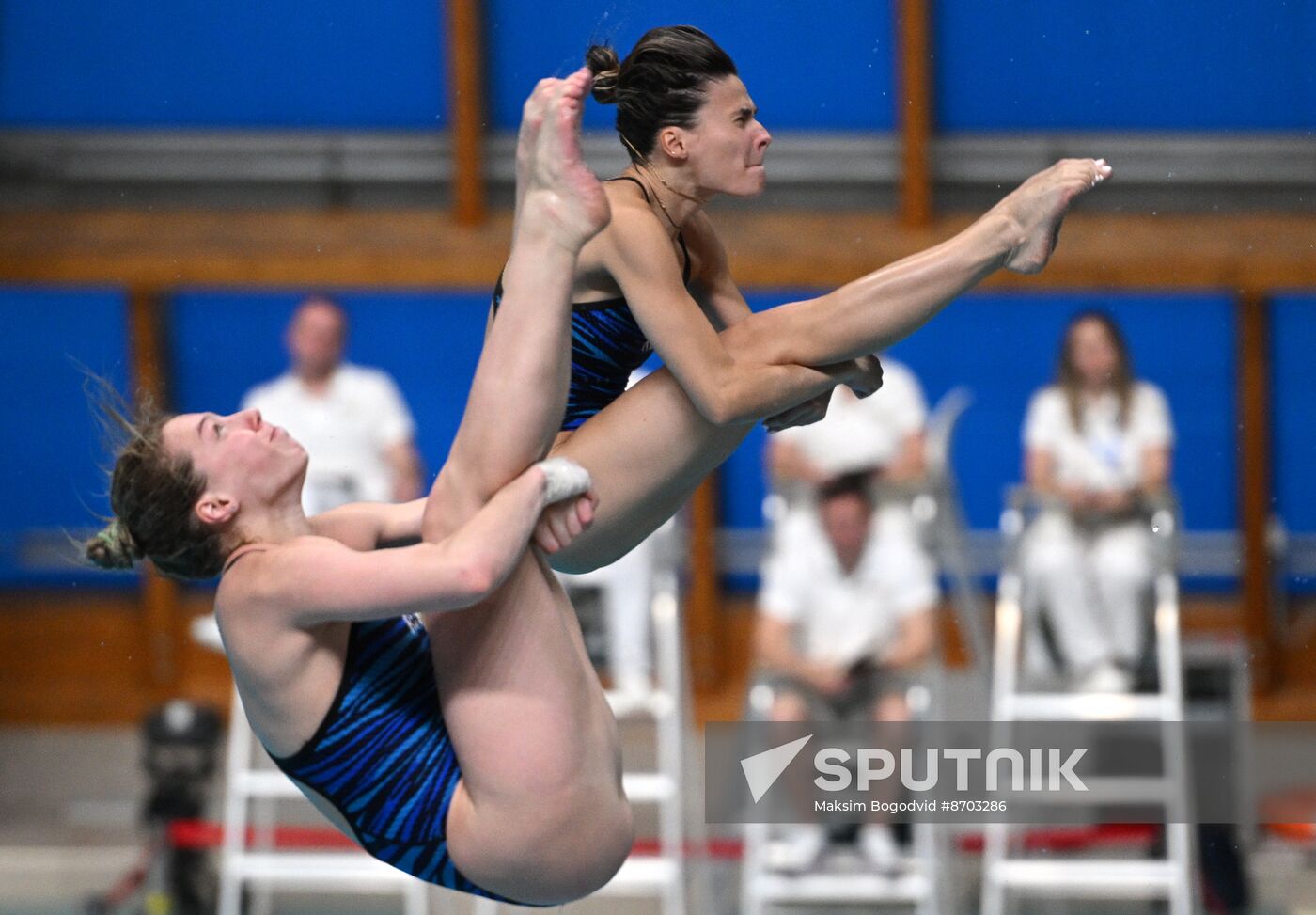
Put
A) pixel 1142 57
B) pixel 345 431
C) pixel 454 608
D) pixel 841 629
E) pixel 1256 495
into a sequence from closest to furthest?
1. pixel 454 608
2. pixel 1142 57
3. pixel 345 431
4. pixel 841 629
5. pixel 1256 495

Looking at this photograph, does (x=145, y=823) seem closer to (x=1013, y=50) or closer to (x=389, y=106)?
(x=389, y=106)

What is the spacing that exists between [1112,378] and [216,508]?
2328mm

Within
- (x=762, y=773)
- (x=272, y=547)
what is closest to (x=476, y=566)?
(x=272, y=547)

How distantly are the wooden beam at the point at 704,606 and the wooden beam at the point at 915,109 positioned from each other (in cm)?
106

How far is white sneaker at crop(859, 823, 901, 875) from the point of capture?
13.0 feet

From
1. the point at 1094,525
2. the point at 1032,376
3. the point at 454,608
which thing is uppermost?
the point at 1032,376

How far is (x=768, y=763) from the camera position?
3.95 metres

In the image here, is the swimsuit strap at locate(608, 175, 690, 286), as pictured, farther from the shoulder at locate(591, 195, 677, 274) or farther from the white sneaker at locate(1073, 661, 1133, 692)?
the white sneaker at locate(1073, 661, 1133, 692)

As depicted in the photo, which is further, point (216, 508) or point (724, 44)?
point (724, 44)

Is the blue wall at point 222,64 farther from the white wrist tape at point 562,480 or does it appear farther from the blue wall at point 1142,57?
the white wrist tape at point 562,480

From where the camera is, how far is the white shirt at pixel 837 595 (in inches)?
158

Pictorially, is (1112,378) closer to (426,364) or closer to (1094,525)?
(1094,525)

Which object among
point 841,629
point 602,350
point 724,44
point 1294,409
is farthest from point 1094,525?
point 602,350

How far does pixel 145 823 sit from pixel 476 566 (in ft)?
9.56
